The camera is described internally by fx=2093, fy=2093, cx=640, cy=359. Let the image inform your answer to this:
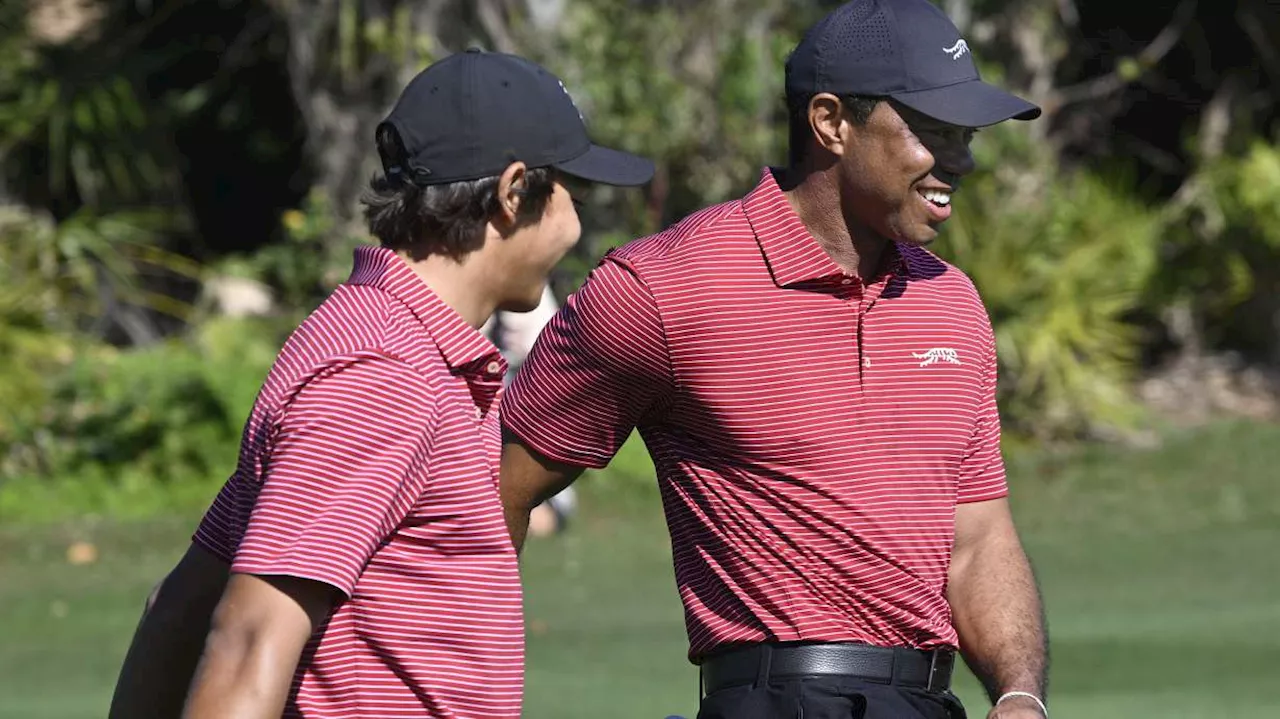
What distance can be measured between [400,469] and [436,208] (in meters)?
0.48

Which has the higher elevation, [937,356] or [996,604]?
[937,356]

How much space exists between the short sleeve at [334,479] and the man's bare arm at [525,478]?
4.12 feet

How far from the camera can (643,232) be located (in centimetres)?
1501

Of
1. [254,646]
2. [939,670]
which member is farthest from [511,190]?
[939,670]

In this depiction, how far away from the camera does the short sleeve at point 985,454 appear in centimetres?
427

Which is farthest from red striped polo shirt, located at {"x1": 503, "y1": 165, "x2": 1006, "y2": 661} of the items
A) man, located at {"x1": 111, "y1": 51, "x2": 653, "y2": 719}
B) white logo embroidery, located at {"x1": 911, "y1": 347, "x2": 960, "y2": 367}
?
man, located at {"x1": 111, "y1": 51, "x2": 653, "y2": 719}

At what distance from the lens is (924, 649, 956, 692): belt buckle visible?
402cm

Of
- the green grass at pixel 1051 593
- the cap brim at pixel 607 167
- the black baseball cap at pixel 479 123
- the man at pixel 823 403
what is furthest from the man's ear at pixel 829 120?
Result: the green grass at pixel 1051 593

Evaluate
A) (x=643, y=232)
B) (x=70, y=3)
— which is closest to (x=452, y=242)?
(x=643, y=232)

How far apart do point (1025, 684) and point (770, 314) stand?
35.0 inches

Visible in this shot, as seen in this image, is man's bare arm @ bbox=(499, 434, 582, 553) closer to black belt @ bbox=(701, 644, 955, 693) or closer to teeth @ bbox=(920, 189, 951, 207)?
black belt @ bbox=(701, 644, 955, 693)

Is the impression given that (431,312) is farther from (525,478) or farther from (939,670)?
(939,670)

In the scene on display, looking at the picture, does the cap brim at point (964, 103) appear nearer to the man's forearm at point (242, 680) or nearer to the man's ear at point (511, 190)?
the man's ear at point (511, 190)

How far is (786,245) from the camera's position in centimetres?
411
